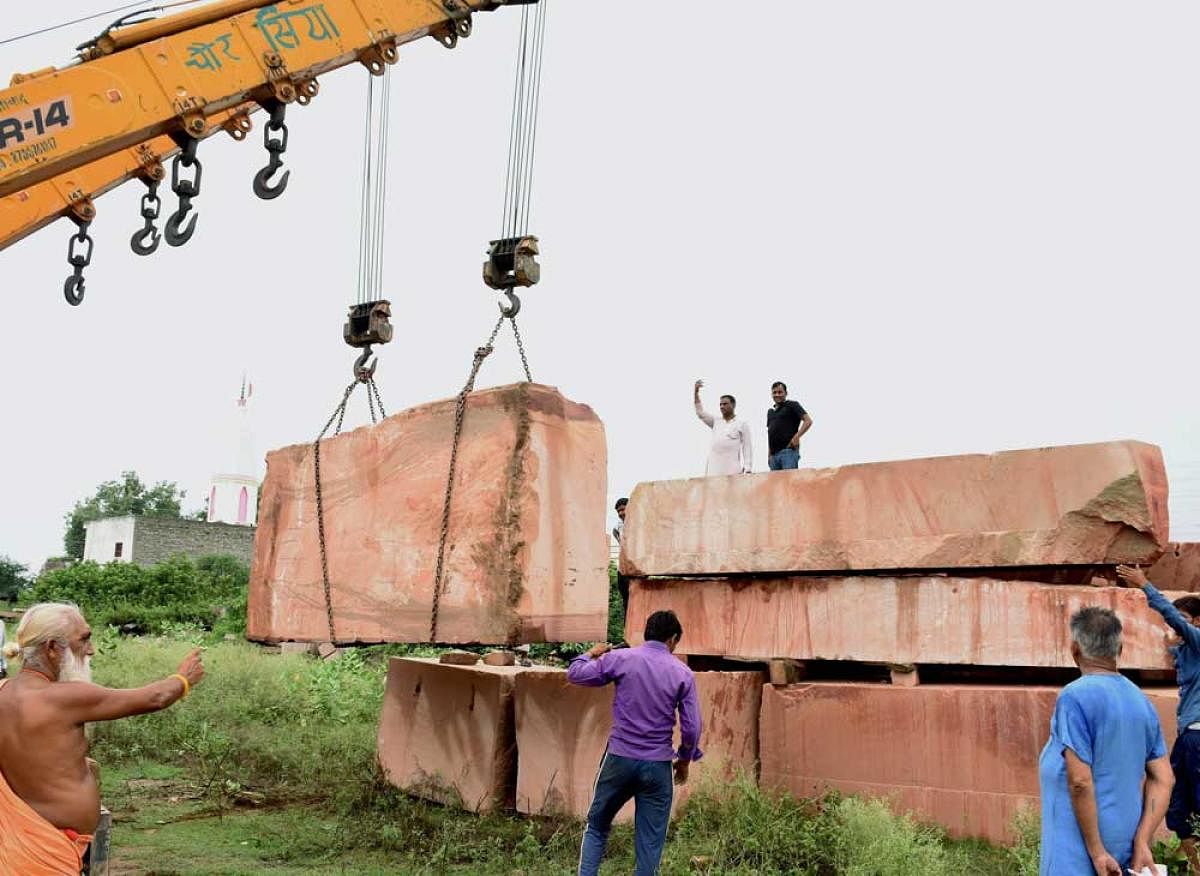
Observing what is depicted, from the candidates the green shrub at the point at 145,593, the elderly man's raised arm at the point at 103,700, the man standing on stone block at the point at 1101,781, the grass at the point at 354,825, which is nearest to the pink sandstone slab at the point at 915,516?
the grass at the point at 354,825

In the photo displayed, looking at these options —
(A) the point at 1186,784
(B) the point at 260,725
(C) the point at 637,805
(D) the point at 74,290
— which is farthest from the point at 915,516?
(B) the point at 260,725

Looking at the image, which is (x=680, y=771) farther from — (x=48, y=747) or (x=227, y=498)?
(x=227, y=498)

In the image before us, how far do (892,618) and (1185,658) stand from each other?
1861 millimetres

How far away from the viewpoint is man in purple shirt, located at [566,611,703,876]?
5.04 m

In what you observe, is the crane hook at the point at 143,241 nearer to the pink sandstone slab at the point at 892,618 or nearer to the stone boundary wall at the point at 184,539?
the pink sandstone slab at the point at 892,618

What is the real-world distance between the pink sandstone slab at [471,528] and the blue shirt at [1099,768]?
2641mm

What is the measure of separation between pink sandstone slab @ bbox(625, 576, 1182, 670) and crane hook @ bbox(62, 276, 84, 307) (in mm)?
4552

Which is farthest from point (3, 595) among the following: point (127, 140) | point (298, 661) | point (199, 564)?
point (127, 140)

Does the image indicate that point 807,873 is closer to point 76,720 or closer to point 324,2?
point 76,720

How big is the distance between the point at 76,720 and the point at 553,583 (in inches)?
94.5

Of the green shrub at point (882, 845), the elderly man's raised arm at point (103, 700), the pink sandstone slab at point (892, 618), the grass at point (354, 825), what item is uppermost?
the pink sandstone slab at point (892, 618)

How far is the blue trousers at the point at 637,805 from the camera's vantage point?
5.03 meters

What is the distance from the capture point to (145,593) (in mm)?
25125

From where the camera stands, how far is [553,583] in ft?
17.8
